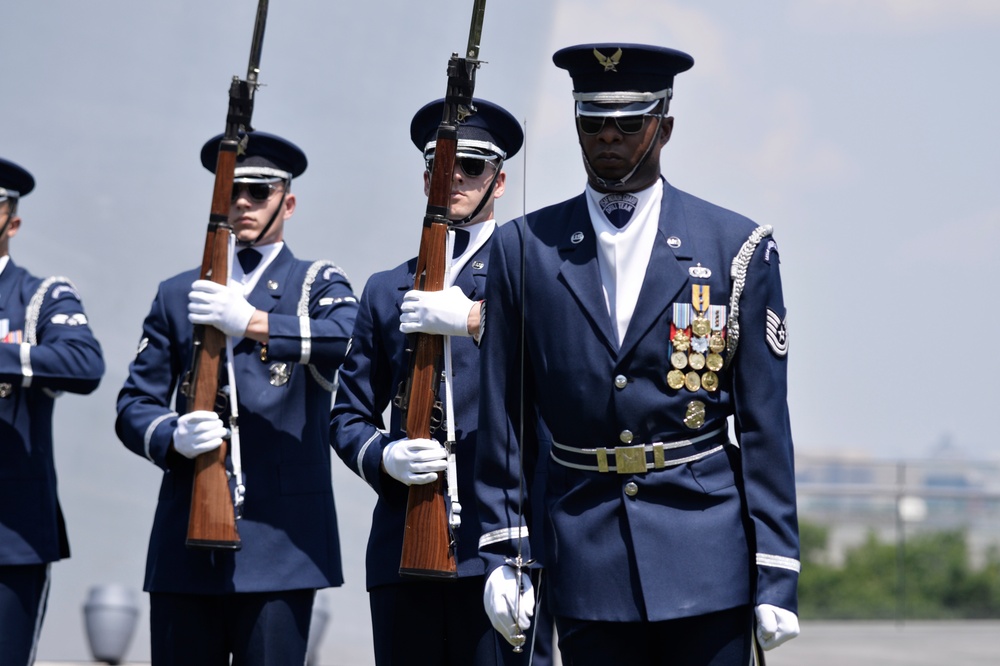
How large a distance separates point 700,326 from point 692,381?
0.13 meters

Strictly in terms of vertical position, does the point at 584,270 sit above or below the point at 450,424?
above

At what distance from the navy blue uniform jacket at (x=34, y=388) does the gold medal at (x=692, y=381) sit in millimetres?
2678

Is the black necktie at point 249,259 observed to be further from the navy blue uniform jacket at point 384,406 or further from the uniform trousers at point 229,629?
the uniform trousers at point 229,629

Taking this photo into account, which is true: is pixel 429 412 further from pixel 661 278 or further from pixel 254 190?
pixel 254 190

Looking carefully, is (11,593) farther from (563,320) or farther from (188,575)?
(563,320)

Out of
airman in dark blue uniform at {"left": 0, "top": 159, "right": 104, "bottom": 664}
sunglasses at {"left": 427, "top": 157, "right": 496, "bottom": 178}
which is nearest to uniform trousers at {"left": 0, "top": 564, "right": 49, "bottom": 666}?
airman in dark blue uniform at {"left": 0, "top": 159, "right": 104, "bottom": 664}

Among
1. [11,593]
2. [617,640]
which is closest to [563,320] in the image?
[617,640]

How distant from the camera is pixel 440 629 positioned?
14.3ft

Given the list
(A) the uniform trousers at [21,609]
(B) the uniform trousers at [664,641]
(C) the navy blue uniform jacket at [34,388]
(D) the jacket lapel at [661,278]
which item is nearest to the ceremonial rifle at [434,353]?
(B) the uniform trousers at [664,641]

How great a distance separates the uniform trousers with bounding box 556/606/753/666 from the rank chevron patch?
58 cm

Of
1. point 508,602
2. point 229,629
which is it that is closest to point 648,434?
point 508,602

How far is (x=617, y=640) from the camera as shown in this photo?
3.50 m

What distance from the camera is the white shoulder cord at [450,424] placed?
420cm

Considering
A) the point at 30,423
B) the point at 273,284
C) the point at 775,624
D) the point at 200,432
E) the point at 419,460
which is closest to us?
the point at 775,624
